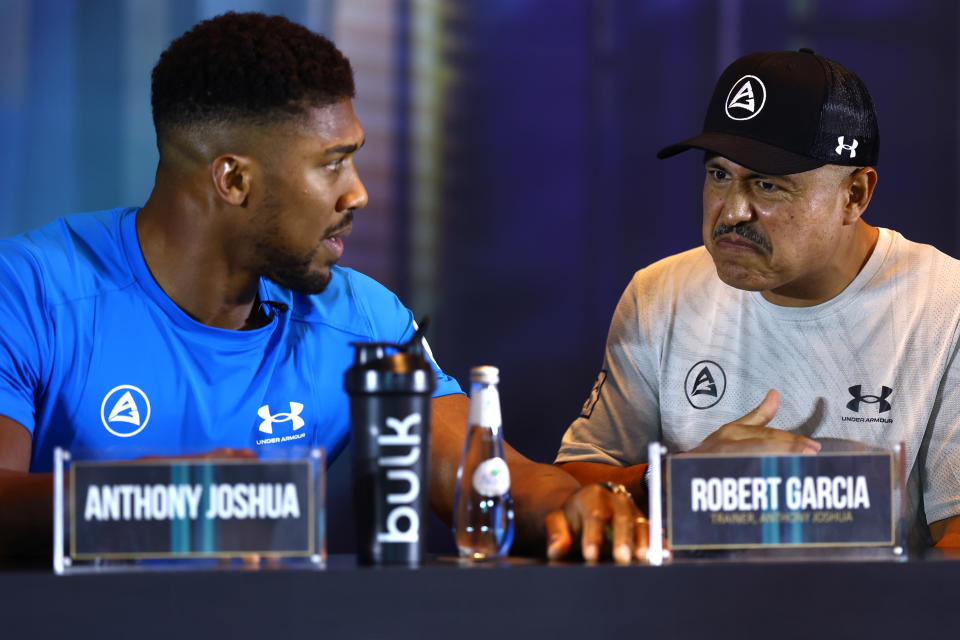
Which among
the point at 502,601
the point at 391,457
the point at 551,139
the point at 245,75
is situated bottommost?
the point at 502,601

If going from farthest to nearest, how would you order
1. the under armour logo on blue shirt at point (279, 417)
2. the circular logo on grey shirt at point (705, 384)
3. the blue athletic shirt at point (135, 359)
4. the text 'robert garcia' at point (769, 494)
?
the circular logo on grey shirt at point (705, 384) < the under armour logo on blue shirt at point (279, 417) < the blue athletic shirt at point (135, 359) < the text 'robert garcia' at point (769, 494)

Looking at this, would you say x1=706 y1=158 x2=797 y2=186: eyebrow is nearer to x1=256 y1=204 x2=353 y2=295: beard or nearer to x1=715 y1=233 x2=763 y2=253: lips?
x1=715 y1=233 x2=763 y2=253: lips

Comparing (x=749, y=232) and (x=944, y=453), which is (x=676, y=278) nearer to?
(x=749, y=232)

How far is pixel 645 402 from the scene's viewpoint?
1.74 meters

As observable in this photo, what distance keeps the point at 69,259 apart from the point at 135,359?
162 mm

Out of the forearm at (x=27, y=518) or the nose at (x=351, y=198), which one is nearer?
the forearm at (x=27, y=518)

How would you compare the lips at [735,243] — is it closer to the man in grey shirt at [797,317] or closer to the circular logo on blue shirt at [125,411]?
the man in grey shirt at [797,317]

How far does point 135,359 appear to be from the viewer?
1377 millimetres

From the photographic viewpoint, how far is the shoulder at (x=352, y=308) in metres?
1.53

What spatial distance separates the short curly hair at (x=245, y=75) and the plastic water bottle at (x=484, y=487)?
61 cm

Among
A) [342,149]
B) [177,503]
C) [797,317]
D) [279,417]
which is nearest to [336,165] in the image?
[342,149]

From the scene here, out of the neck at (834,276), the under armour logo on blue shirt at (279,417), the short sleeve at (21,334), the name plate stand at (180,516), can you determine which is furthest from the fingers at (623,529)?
the neck at (834,276)

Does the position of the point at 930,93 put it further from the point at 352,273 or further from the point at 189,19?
the point at 189,19

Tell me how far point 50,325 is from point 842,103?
121 cm
